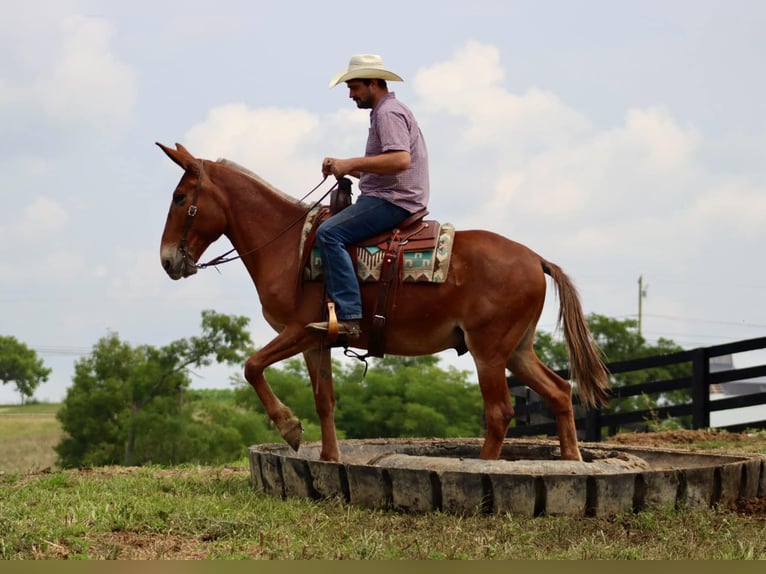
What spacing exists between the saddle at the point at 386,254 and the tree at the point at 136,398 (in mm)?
28810

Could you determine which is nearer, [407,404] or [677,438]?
[677,438]

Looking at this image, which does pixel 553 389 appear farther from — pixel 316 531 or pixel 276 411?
pixel 316 531

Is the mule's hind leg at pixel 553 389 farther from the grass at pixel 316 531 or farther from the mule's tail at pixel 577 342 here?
the grass at pixel 316 531

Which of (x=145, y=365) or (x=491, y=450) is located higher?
(x=145, y=365)

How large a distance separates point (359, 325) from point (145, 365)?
33147mm

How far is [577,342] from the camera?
7.45m

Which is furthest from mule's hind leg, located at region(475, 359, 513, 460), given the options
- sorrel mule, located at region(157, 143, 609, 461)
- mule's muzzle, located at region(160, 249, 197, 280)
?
mule's muzzle, located at region(160, 249, 197, 280)

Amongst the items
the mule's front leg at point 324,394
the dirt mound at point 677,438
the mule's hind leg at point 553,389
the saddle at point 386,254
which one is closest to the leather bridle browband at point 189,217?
the saddle at point 386,254

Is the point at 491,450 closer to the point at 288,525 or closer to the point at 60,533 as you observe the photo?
the point at 288,525

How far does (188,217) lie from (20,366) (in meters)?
61.4

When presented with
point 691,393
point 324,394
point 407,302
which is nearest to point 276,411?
point 324,394

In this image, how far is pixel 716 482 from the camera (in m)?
6.36

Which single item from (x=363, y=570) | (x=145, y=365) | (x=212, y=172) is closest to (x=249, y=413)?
(x=145, y=365)

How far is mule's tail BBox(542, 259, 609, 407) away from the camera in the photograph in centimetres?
739
